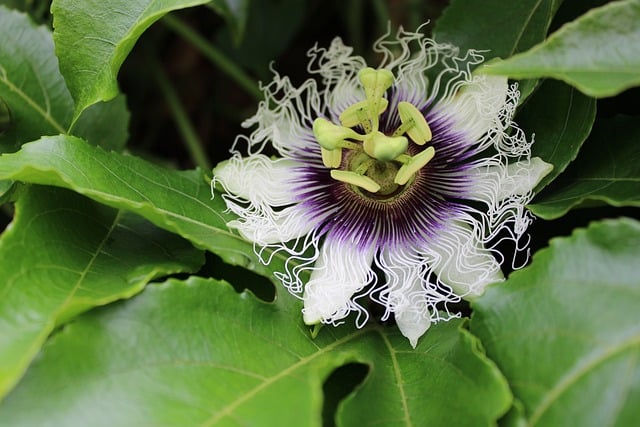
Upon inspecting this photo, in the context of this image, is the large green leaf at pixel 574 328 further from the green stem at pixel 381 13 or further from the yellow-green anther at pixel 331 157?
the green stem at pixel 381 13

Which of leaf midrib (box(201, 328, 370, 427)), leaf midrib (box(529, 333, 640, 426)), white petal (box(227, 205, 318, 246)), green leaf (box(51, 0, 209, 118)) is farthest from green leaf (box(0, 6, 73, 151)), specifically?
leaf midrib (box(529, 333, 640, 426))

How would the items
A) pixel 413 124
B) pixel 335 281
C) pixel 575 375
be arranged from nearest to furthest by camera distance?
pixel 575 375, pixel 335 281, pixel 413 124

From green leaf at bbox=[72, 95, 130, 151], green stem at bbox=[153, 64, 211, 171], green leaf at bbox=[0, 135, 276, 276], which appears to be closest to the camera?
green leaf at bbox=[0, 135, 276, 276]

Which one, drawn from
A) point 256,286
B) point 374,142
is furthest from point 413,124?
point 256,286

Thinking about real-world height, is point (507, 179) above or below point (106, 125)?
above

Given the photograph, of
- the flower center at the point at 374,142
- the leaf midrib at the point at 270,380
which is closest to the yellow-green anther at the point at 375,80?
the flower center at the point at 374,142

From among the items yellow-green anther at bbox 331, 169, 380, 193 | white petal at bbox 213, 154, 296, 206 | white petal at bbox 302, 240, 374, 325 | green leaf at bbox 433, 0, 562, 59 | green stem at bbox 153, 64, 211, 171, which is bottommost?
green stem at bbox 153, 64, 211, 171

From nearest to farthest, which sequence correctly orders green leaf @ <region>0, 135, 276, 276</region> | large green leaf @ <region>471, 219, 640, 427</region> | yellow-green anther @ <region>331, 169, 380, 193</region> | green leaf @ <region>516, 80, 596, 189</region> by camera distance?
large green leaf @ <region>471, 219, 640, 427</region> → green leaf @ <region>0, 135, 276, 276</region> → green leaf @ <region>516, 80, 596, 189</region> → yellow-green anther @ <region>331, 169, 380, 193</region>

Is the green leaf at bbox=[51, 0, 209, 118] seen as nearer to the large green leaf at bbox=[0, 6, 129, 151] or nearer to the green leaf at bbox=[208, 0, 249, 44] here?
the large green leaf at bbox=[0, 6, 129, 151]

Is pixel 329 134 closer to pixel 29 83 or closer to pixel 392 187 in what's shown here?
pixel 392 187
